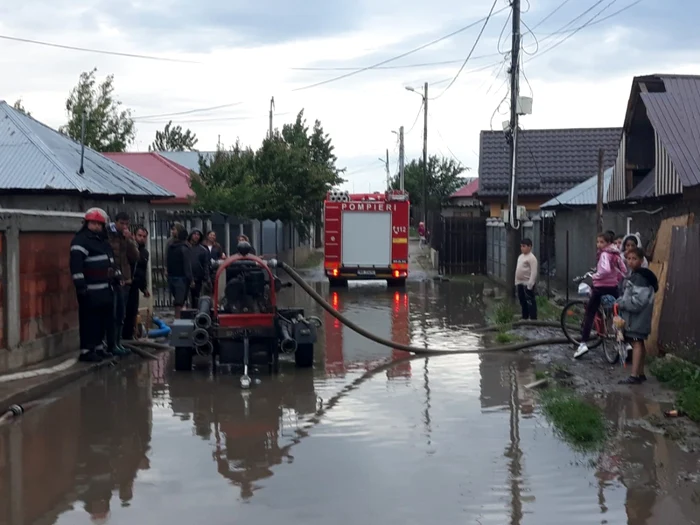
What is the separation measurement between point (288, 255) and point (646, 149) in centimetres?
2455

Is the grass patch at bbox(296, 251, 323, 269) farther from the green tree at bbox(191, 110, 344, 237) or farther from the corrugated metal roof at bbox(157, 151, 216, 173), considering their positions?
the corrugated metal roof at bbox(157, 151, 216, 173)

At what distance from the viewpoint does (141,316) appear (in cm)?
1459

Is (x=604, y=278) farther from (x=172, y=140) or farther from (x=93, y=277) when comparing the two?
(x=172, y=140)

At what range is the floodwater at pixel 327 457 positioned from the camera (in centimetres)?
602

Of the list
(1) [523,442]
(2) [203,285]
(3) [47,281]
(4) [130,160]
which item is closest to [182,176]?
(4) [130,160]

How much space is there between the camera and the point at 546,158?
126 ft

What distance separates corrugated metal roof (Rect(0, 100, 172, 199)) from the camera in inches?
693

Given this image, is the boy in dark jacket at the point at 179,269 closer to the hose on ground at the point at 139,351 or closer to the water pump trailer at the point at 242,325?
the hose on ground at the point at 139,351

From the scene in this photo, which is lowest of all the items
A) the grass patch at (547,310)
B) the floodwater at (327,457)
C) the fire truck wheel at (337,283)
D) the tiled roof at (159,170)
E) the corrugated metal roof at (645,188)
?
the floodwater at (327,457)

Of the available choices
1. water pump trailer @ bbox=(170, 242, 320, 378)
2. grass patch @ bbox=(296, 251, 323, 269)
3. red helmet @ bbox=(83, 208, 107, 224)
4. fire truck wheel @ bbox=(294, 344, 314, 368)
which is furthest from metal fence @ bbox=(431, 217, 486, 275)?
red helmet @ bbox=(83, 208, 107, 224)

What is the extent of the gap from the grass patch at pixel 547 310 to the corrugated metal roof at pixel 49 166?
8874 mm

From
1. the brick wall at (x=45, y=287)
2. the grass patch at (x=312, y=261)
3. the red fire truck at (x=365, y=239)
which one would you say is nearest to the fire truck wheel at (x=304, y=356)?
the brick wall at (x=45, y=287)

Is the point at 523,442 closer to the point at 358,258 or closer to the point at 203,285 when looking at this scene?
the point at 203,285

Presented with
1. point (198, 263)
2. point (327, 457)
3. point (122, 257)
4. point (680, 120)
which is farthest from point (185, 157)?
point (327, 457)
